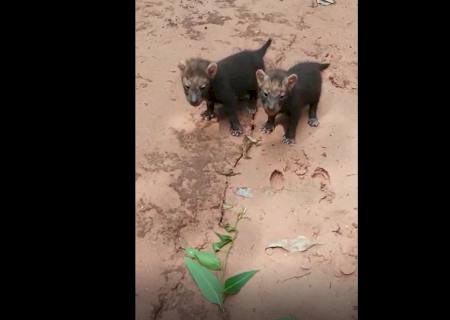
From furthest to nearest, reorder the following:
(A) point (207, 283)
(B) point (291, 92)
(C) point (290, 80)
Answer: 1. (B) point (291, 92)
2. (C) point (290, 80)
3. (A) point (207, 283)

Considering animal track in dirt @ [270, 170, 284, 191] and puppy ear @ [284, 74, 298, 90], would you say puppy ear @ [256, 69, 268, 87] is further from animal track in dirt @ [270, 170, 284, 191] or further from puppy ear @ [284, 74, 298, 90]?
animal track in dirt @ [270, 170, 284, 191]

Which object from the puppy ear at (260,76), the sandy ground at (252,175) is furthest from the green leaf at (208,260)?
the puppy ear at (260,76)

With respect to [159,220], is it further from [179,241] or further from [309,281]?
[309,281]

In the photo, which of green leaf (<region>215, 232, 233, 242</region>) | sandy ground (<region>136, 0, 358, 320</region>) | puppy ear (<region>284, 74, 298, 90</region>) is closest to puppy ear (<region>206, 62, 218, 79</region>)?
sandy ground (<region>136, 0, 358, 320</region>)

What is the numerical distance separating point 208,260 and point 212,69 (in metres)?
1.98

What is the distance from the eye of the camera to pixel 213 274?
4656 millimetres

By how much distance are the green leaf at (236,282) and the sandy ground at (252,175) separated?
0.24 ft

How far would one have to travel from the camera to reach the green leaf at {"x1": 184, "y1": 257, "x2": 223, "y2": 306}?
14.8ft

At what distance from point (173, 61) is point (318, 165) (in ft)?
7.26

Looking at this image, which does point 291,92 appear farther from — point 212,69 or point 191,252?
point 191,252

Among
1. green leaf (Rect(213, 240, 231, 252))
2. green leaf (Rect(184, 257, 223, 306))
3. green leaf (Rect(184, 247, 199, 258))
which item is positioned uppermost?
green leaf (Rect(213, 240, 231, 252))

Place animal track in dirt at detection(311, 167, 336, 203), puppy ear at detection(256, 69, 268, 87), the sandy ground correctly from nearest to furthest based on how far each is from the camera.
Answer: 1. the sandy ground
2. animal track in dirt at detection(311, 167, 336, 203)
3. puppy ear at detection(256, 69, 268, 87)

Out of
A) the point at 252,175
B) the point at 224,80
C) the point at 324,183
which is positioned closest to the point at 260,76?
the point at 224,80

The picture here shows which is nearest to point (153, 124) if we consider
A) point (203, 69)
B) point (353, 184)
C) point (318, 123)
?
point (203, 69)
